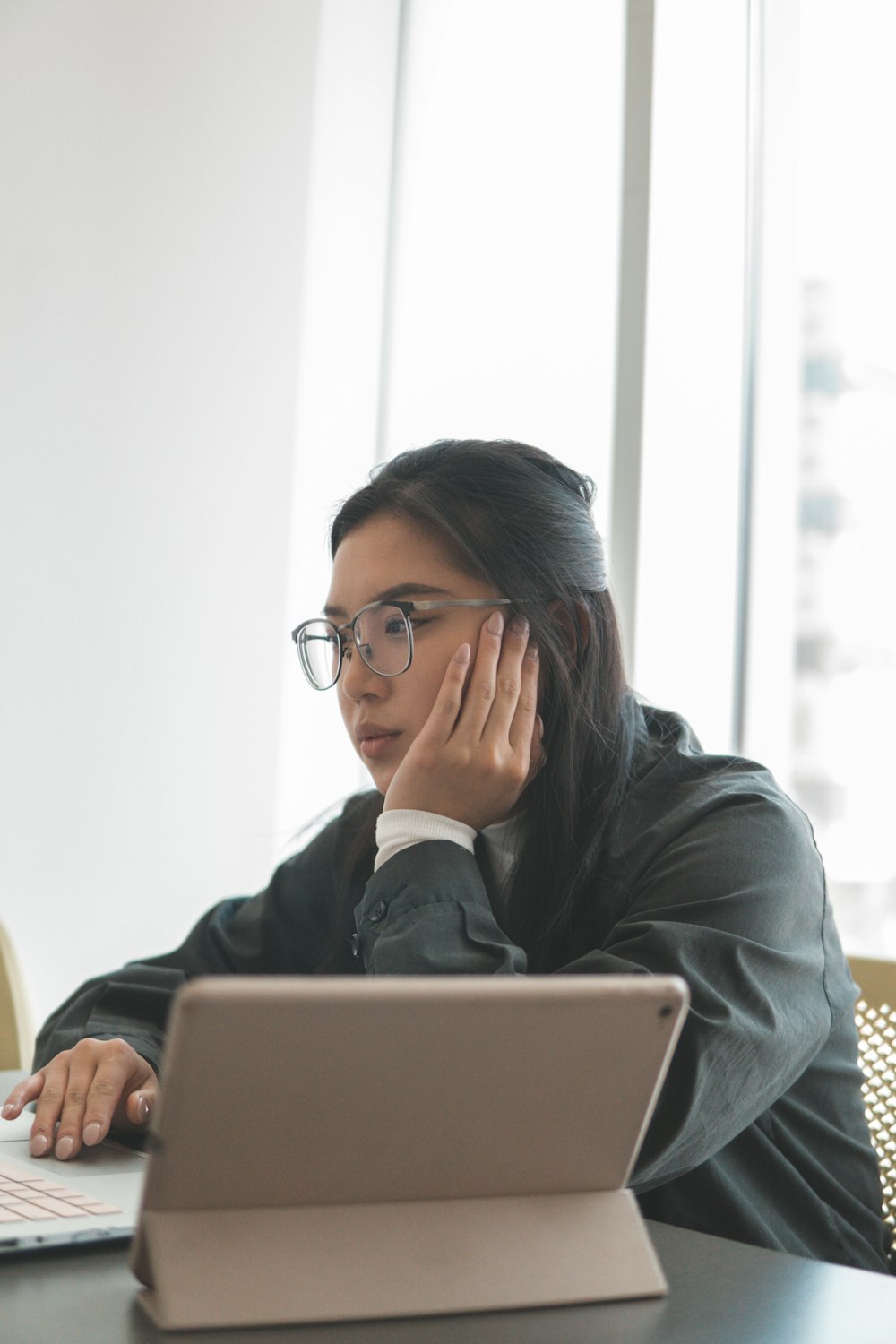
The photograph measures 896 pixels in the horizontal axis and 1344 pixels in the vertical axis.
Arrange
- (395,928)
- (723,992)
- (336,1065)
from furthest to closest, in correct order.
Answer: (395,928)
(723,992)
(336,1065)

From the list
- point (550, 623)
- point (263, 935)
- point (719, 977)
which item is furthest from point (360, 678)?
point (719, 977)

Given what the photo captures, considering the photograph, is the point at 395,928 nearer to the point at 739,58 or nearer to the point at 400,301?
the point at 739,58

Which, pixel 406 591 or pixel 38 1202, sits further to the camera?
pixel 406 591

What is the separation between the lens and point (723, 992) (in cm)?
88

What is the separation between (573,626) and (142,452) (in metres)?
1.37

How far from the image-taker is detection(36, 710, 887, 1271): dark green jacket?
87cm

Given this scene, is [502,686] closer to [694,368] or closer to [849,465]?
[849,465]

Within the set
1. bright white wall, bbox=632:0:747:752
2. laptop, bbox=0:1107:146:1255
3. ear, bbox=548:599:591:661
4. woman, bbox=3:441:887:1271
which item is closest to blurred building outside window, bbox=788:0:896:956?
bright white wall, bbox=632:0:747:752

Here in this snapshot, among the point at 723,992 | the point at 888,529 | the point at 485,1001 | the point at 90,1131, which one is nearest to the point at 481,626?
the point at 723,992

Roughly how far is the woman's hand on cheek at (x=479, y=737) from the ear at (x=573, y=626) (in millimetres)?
63

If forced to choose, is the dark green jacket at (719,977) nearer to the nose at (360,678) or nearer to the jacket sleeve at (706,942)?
the jacket sleeve at (706,942)

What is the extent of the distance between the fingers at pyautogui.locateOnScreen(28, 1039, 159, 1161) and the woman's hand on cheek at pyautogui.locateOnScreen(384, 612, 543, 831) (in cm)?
31

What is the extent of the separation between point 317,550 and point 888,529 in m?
1.17

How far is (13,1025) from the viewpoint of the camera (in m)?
1.51
